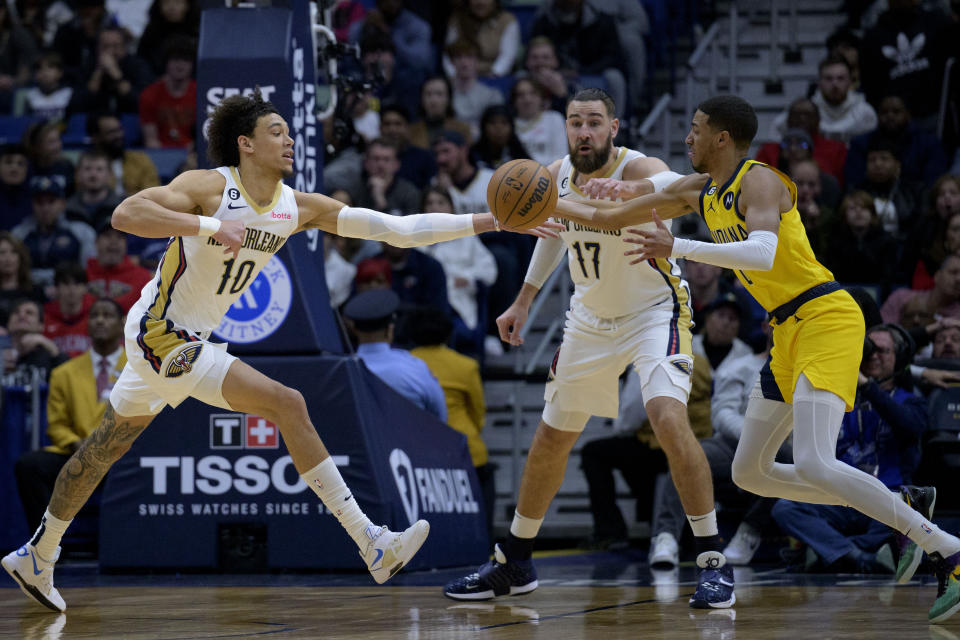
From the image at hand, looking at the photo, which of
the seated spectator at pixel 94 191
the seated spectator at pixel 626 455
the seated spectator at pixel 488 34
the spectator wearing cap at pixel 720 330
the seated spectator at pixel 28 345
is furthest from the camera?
the seated spectator at pixel 488 34

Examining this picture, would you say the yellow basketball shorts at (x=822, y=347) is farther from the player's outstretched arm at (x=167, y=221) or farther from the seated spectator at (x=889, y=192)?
the seated spectator at (x=889, y=192)

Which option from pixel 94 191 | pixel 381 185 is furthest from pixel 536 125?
pixel 94 191

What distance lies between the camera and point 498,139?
12.2m

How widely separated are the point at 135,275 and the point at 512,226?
587 centimetres

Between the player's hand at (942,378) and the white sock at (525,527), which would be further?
the player's hand at (942,378)

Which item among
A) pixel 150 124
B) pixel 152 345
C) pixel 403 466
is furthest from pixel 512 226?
pixel 150 124

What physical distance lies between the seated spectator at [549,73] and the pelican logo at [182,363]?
286 inches

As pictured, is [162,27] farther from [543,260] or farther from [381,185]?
[543,260]

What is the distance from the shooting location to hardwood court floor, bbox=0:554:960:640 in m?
5.25

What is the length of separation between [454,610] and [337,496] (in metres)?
0.74

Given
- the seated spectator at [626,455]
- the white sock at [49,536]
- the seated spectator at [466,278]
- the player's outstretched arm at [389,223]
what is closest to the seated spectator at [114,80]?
the seated spectator at [466,278]

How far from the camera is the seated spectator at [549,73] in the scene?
507 inches

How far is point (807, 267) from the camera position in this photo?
589cm

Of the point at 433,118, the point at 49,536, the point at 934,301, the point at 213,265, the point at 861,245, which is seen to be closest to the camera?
the point at 213,265
